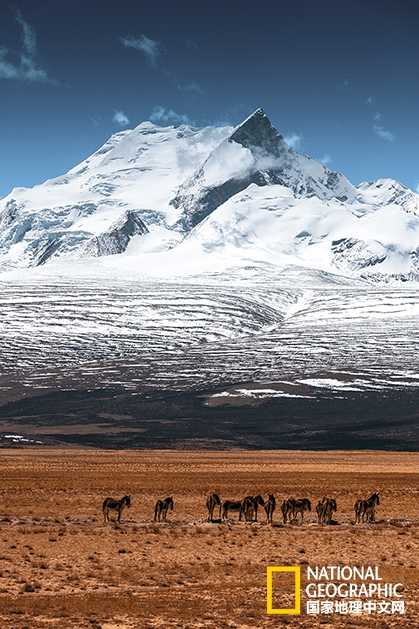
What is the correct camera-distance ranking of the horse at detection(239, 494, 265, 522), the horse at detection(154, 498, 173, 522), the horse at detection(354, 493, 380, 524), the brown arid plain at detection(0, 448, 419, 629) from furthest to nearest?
the horse at detection(354, 493, 380, 524)
the horse at detection(239, 494, 265, 522)
the horse at detection(154, 498, 173, 522)
the brown arid plain at detection(0, 448, 419, 629)

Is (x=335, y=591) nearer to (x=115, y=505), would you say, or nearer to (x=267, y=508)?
(x=267, y=508)

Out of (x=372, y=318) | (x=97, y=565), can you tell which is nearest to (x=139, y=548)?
(x=97, y=565)

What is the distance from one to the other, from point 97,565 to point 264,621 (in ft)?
16.9

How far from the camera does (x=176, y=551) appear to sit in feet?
60.1

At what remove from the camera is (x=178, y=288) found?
656ft

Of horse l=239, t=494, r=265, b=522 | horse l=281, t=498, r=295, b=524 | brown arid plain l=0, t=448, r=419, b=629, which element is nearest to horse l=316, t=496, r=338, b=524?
brown arid plain l=0, t=448, r=419, b=629

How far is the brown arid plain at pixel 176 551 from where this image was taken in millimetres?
13047

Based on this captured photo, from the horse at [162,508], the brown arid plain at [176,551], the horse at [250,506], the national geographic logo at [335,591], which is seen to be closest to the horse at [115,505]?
the brown arid plain at [176,551]

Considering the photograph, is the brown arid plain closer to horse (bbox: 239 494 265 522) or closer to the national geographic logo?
the national geographic logo

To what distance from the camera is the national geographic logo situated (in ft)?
44.0

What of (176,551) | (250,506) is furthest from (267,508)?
(176,551)

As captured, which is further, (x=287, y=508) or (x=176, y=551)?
(x=287, y=508)

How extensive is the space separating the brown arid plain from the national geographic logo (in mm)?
158

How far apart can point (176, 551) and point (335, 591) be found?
5.00 meters
